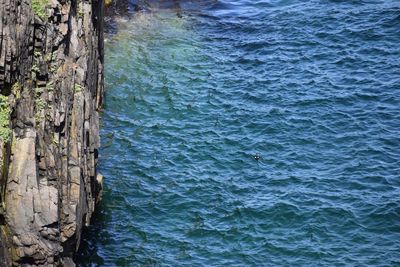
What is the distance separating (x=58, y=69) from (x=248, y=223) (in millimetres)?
14698

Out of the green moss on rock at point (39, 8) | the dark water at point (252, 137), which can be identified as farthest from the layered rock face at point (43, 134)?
the dark water at point (252, 137)

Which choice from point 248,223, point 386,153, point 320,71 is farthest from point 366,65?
point 248,223

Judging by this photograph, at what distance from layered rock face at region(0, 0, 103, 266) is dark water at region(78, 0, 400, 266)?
19.2 feet

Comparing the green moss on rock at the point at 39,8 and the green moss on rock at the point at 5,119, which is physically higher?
the green moss on rock at the point at 39,8

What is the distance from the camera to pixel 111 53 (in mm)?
58938

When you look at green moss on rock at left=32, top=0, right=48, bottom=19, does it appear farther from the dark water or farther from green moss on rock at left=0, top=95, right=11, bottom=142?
the dark water

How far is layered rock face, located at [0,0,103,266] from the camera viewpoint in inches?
1091

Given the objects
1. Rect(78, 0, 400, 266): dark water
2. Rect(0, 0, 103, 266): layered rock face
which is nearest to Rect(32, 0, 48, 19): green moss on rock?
Rect(0, 0, 103, 266): layered rock face

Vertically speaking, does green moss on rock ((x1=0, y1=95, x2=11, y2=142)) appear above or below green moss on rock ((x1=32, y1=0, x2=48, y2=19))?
below

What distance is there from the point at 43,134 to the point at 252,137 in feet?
67.5

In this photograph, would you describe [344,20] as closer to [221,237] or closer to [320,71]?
[320,71]

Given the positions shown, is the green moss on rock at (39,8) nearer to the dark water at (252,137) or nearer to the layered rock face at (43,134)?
the layered rock face at (43,134)

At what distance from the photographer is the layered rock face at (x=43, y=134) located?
27703 mm

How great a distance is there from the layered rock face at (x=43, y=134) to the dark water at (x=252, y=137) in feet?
19.2
